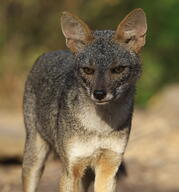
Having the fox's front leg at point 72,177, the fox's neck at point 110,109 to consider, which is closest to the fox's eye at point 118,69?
the fox's neck at point 110,109

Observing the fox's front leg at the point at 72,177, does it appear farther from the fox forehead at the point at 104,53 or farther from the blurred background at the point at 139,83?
the blurred background at the point at 139,83

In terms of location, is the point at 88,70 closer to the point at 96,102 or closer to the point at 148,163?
the point at 96,102

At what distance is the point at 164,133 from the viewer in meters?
13.1

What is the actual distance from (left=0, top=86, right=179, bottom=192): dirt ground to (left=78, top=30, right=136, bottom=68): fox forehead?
2.87 metres

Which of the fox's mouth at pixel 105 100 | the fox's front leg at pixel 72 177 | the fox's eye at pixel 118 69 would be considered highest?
the fox's eye at pixel 118 69

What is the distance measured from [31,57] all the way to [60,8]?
1296 mm

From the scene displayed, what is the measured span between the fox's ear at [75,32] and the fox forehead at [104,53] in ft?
0.29

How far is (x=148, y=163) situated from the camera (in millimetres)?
11898

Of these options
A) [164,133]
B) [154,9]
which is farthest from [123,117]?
[154,9]

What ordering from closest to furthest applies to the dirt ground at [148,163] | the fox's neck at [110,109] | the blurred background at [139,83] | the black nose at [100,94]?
1. the black nose at [100,94]
2. the fox's neck at [110,109]
3. the dirt ground at [148,163]
4. the blurred background at [139,83]

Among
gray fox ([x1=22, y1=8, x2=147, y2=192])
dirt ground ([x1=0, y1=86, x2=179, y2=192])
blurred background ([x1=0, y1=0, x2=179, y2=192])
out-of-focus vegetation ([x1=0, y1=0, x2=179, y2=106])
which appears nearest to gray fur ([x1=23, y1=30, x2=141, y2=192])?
gray fox ([x1=22, y1=8, x2=147, y2=192])

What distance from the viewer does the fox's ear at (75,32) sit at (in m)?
7.53

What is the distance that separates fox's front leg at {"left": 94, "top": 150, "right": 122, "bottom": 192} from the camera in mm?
7668

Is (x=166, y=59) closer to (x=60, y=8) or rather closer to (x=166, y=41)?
(x=166, y=41)
